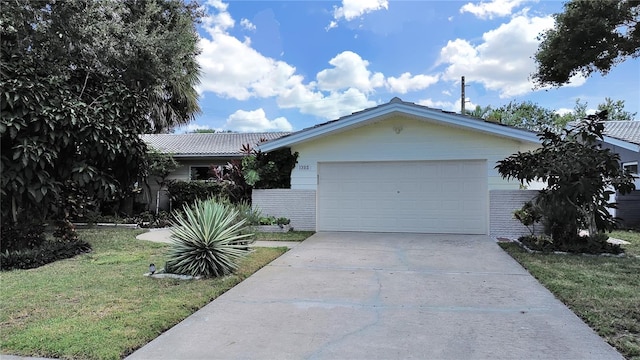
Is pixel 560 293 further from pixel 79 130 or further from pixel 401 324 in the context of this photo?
pixel 79 130

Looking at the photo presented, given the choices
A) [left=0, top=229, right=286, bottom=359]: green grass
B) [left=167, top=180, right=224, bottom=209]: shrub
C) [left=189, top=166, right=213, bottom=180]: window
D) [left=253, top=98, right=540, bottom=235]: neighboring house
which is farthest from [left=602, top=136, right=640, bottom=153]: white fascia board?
[left=189, top=166, right=213, bottom=180]: window

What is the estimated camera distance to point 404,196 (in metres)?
11.6

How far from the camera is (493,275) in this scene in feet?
21.2

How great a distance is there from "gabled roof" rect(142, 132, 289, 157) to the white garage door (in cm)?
465

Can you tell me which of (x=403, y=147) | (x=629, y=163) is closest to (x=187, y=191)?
(x=403, y=147)

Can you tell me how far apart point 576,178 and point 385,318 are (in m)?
5.84

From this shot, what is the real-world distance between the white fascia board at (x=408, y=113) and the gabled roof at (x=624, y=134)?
413 centimetres

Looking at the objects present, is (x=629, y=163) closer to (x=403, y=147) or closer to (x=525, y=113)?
(x=403, y=147)

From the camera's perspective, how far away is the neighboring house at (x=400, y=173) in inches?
424

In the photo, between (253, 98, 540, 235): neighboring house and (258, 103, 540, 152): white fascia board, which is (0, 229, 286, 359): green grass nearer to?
(253, 98, 540, 235): neighboring house

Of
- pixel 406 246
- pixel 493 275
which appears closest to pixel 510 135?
pixel 406 246

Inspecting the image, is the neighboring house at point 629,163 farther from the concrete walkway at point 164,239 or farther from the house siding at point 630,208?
the concrete walkway at point 164,239

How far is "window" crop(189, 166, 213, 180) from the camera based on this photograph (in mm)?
16812

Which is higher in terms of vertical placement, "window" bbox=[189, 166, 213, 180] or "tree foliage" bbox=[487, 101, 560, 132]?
"tree foliage" bbox=[487, 101, 560, 132]
